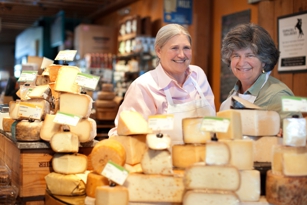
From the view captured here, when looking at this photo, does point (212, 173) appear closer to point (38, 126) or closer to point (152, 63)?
point (38, 126)

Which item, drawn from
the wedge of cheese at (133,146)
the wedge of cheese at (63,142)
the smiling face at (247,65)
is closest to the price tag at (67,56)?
the wedge of cheese at (63,142)

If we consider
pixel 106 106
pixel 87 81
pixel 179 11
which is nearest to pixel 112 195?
pixel 87 81

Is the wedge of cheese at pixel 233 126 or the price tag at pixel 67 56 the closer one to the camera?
the wedge of cheese at pixel 233 126

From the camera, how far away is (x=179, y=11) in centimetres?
670

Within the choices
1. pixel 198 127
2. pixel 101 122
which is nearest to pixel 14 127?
pixel 198 127

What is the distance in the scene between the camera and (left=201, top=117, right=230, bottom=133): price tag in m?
1.79

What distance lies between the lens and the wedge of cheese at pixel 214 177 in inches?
68.9

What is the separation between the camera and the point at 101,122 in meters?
6.85

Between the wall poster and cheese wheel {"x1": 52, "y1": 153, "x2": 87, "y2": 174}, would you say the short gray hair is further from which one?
the wall poster

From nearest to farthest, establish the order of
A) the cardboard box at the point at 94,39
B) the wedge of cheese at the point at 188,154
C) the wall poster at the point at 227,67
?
1. the wedge of cheese at the point at 188,154
2. the wall poster at the point at 227,67
3. the cardboard box at the point at 94,39

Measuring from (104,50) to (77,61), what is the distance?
773 millimetres

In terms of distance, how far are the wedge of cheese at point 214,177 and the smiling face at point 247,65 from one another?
1.16 m

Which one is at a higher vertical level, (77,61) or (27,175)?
(77,61)

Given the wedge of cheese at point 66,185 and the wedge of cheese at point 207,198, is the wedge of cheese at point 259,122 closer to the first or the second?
the wedge of cheese at point 207,198
